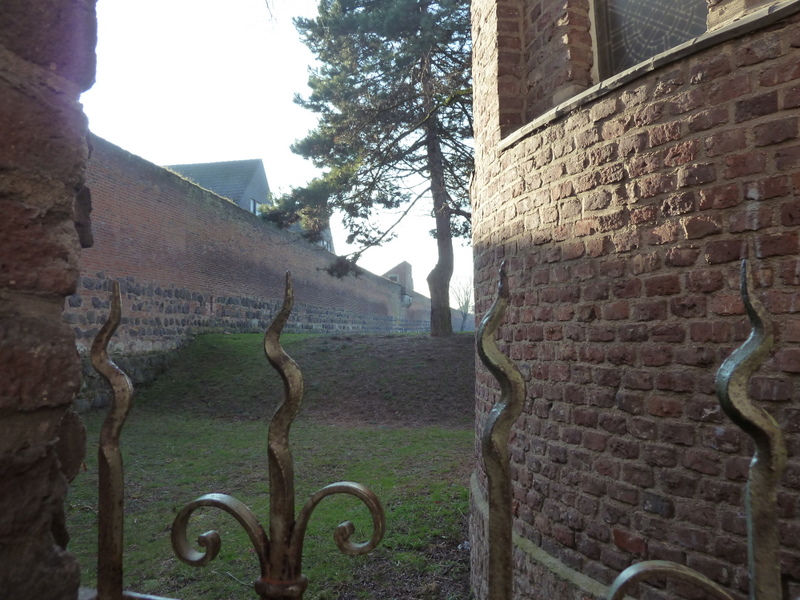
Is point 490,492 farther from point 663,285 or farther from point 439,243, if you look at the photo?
point 439,243

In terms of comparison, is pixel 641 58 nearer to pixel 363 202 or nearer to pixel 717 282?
pixel 717 282

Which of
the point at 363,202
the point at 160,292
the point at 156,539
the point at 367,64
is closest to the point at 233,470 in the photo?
the point at 156,539

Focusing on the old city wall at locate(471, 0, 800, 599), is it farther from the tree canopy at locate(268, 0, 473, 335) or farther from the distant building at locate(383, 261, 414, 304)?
the distant building at locate(383, 261, 414, 304)

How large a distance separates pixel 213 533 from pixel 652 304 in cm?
219

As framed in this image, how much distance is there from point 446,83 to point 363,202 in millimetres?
3830

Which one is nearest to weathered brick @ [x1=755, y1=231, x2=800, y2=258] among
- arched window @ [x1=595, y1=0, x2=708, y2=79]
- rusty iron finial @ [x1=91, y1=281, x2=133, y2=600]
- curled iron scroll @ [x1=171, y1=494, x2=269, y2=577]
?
arched window @ [x1=595, y1=0, x2=708, y2=79]

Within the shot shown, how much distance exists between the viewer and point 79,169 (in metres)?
1.30

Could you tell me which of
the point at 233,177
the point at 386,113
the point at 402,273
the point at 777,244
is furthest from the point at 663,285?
the point at 402,273

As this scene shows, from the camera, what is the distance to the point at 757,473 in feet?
3.01

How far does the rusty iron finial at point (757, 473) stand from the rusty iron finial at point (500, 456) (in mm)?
197

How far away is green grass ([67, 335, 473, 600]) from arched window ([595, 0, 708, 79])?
3723 mm

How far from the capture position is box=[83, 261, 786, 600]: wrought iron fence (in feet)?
2.94

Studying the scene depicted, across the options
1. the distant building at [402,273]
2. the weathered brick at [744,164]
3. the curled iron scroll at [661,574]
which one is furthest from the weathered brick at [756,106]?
the distant building at [402,273]

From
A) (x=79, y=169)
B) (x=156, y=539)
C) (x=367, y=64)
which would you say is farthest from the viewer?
(x=367, y=64)
